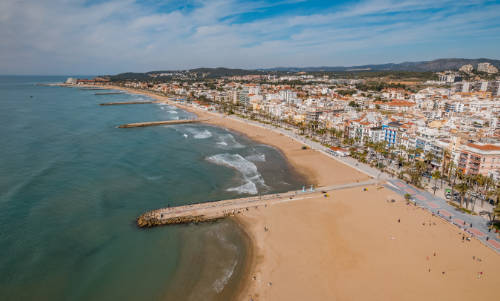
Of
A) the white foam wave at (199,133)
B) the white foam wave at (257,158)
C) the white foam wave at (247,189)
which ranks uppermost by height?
the white foam wave at (199,133)

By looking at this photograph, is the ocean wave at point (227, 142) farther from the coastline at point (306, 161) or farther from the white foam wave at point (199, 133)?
the coastline at point (306, 161)

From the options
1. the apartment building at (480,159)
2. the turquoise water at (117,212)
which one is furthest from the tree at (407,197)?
the turquoise water at (117,212)

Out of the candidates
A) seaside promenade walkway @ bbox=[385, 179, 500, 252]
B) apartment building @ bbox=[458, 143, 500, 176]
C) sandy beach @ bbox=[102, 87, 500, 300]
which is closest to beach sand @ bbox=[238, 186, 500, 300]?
sandy beach @ bbox=[102, 87, 500, 300]

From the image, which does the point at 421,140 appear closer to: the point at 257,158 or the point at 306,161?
the point at 306,161

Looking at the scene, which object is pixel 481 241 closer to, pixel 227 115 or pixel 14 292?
pixel 14 292

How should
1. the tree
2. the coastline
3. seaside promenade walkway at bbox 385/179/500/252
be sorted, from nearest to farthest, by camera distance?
seaside promenade walkway at bbox 385/179/500/252
the tree
the coastline

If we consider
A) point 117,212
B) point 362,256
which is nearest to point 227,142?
point 117,212

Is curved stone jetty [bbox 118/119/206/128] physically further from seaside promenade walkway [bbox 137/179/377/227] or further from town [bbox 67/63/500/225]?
seaside promenade walkway [bbox 137/179/377/227]
